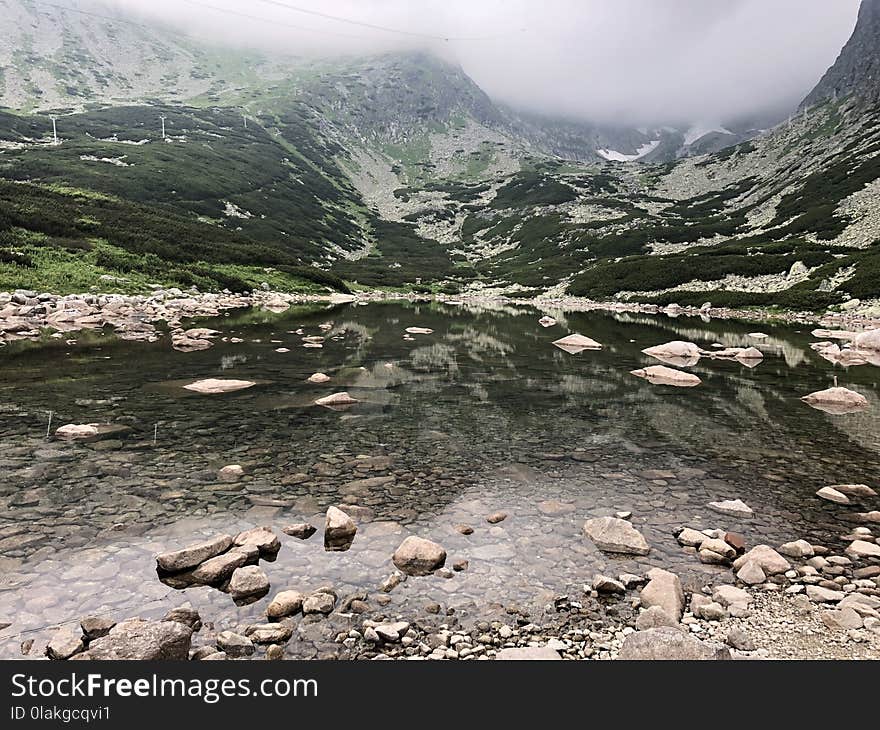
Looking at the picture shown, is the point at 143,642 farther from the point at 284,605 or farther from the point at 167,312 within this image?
the point at 167,312

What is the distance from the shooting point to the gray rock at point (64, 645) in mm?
5062

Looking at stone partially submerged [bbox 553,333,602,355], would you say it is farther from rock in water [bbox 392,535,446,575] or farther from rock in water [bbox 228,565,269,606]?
rock in water [bbox 228,565,269,606]

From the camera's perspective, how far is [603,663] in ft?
16.5

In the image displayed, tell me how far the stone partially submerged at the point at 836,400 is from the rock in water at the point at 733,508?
10.8 metres

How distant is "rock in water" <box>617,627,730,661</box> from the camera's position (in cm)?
499

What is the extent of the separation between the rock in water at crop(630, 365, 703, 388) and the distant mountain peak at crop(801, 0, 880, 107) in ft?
547

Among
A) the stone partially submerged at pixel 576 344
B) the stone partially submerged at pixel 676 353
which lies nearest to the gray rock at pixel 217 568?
the stone partially submerged at pixel 676 353

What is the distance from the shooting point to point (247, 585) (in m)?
6.50

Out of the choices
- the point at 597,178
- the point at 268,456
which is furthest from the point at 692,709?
the point at 597,178

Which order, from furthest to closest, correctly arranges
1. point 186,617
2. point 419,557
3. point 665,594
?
point 419,557
point 665,594
point 186,617

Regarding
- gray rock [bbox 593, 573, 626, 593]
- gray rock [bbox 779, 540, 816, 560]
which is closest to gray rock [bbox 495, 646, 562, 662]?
gray rock [bbox 593, 573, 626, 593]

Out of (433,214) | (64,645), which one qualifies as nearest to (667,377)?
(64,645)

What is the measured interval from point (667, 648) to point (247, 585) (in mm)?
5063

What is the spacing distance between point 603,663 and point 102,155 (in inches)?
5558
